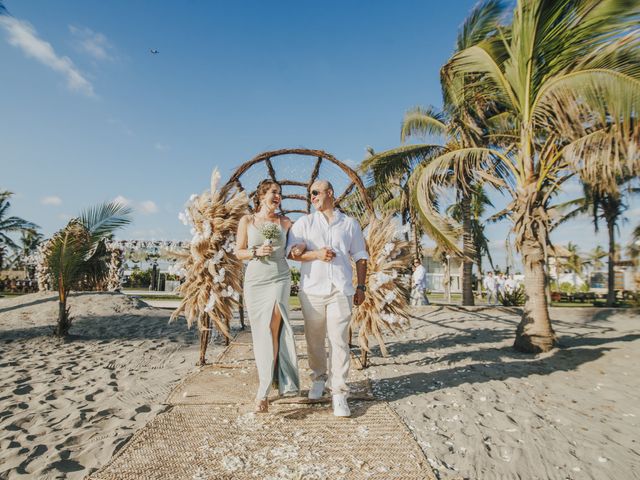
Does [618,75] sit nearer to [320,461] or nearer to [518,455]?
[518,455]

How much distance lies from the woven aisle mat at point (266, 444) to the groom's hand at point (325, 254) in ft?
4.68

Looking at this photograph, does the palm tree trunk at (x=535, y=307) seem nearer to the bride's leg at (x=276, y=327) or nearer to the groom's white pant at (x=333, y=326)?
the groom's white pant at (x=333, y=326)

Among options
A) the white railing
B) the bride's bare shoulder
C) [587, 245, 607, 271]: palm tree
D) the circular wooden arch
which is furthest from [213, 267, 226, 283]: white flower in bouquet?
[587, 245, 607, 271]: palm tree

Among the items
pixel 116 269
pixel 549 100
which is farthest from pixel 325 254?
pixel 116 269

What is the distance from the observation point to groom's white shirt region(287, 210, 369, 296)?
11.6 ft

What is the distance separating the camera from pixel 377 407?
12.0 ft

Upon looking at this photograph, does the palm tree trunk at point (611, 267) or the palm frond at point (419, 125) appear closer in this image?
the palm frond at point (419, 125)

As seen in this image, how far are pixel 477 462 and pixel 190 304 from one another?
3.77 m

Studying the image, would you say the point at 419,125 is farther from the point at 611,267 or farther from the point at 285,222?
the point at 611,267

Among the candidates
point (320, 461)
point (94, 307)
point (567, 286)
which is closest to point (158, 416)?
point (320, 461)

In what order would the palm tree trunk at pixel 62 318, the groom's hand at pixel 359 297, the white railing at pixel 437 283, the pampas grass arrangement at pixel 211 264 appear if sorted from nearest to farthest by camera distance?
the groom's hand at pixel 359 297
the pampas grass arrangement at pixel 211 264
the palm tree trunk at pixel 62 318
the white railing at pixel 437 283

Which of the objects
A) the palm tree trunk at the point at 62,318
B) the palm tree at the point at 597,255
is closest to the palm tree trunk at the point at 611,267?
the palm tree trunk at the point at 62,318

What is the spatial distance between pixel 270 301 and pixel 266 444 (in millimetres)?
1258

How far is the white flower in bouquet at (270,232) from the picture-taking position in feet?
11.9
